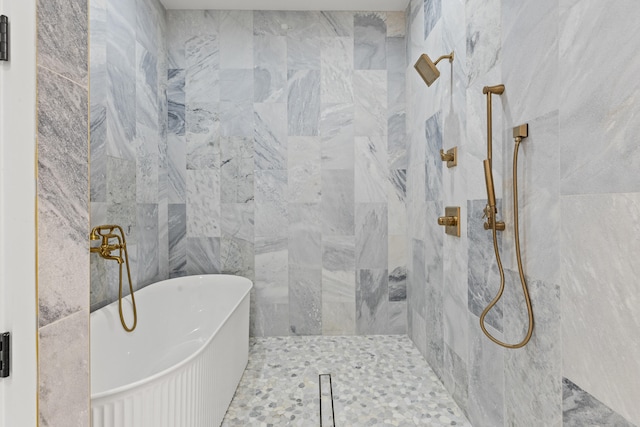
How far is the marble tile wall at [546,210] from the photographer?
3.04ft

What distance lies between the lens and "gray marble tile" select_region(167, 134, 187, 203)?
3.03 m

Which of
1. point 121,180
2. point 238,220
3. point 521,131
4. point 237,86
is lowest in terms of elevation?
Answer: point 238,220

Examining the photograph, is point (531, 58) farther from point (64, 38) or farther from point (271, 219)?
point (271, 219)

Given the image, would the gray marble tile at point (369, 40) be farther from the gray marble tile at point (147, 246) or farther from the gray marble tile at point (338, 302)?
the gray marble tile at point (147, 246)

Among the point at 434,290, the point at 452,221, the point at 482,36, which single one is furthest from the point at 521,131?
the point at 434,290

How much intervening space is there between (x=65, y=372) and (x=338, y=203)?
2.36 meters

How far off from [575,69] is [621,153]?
1.06 ft

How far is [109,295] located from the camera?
2176 mm

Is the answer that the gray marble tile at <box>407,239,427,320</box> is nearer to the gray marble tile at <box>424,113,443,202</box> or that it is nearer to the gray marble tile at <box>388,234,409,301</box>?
the gray marble tile at <box>388,234,409,301</box>

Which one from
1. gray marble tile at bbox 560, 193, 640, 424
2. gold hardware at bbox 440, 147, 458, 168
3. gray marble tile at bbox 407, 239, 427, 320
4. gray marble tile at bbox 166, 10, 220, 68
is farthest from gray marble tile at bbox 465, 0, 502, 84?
gray marble tile at bbox 166, 10, 220, 68

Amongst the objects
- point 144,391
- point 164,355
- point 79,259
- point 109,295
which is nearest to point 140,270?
point 109,295

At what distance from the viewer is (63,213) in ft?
2.95

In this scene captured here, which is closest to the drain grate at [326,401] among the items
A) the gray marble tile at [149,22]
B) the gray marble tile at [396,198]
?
the gray marble tile at [396,198]

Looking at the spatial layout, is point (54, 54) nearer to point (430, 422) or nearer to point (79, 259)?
point (79, 259)
